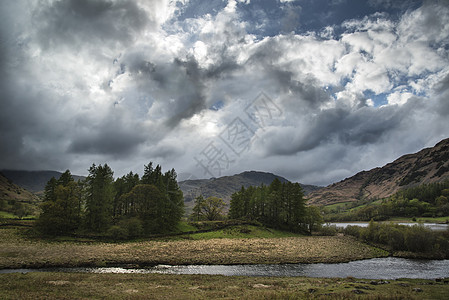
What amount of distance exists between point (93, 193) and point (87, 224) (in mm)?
8912

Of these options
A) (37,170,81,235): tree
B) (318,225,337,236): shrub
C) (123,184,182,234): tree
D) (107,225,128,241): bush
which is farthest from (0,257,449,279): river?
(318,225,337,236): shrub

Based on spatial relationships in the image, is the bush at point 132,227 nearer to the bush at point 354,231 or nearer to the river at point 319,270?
the river at point 319,270

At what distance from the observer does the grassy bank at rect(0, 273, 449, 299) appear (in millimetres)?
24156

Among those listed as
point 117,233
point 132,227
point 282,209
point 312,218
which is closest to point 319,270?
point 132,227

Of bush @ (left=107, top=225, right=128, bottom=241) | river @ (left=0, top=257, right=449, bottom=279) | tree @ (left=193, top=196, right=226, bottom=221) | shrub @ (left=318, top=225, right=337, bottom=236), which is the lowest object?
shrub @ (left=318, top=225, right=337, bottom=236)

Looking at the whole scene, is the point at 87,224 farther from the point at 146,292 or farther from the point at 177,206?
the point at 146,292

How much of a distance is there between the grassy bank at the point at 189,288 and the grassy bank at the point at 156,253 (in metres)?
11.2

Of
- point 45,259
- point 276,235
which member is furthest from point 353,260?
point 45,259

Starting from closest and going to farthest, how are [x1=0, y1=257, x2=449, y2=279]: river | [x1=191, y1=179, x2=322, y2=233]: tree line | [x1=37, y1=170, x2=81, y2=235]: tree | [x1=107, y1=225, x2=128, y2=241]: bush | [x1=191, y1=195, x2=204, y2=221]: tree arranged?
1. [x1=0, y1=257, x2=449, y2=279]: river
2. [x1=37, y1=170, x2=81, y2=235]: tree
3. [x1=107, y1=225, x2=128, y2=241]: bush
4. [x1=191, y1=179, x2=322, y2=233]: tree line
5. [x1=191, y1=195, x2=204, y2=221]: tree

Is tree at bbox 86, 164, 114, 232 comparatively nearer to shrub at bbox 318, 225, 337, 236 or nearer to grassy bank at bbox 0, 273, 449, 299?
grassy bank at bbox 0, 273, 449, 299

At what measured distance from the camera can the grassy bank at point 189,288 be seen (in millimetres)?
24156

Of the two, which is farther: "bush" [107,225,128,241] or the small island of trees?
the small island of trees

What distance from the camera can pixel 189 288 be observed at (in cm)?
2838

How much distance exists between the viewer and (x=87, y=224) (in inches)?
2822
